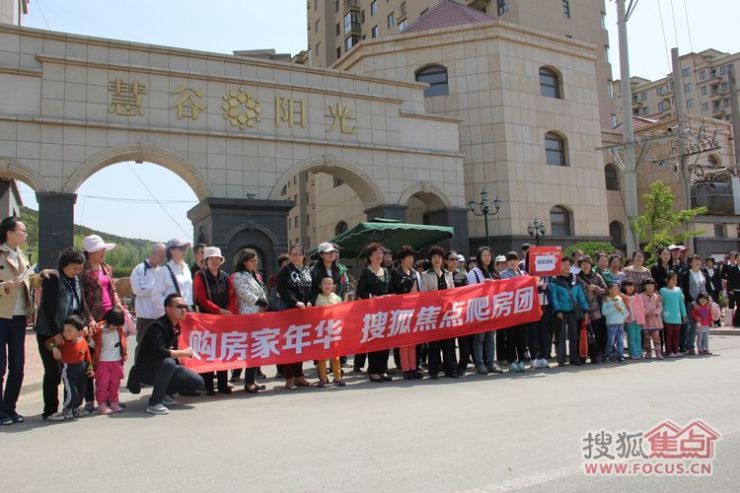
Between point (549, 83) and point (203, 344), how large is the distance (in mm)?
26283

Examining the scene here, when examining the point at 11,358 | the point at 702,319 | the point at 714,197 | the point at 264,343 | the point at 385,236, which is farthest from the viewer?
the point at 714,197

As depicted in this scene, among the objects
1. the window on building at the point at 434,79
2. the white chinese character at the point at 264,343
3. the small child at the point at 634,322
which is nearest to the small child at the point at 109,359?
the white chinese character at the point at 264,343

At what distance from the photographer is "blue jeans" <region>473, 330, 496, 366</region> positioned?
902 cm

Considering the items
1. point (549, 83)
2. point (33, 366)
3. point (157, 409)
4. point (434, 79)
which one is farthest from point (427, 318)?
point (549, 83)

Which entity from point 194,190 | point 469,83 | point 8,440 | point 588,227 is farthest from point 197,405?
point 588,227

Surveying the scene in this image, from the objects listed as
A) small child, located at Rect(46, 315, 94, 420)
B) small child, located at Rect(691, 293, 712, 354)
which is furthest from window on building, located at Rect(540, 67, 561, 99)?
small child, located at Rect(46, 315, 94, 420)

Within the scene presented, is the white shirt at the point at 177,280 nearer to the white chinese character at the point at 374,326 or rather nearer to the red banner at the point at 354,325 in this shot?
the red banner at the point at 354,325

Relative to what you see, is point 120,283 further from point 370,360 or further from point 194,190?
point 194,190

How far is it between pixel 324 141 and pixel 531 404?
18220 millimetres

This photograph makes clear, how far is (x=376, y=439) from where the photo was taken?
4891mm

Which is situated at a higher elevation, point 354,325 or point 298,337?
point 354,325

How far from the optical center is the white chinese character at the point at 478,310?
354 inches

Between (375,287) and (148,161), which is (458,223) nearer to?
(148,161)

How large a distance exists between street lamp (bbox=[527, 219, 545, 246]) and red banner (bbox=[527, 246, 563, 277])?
15447mm
